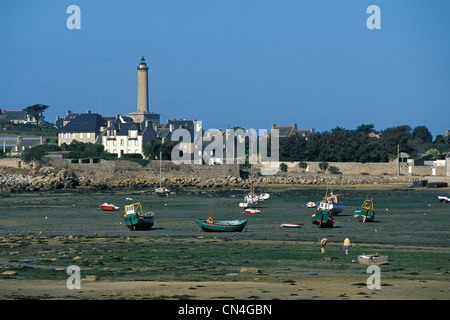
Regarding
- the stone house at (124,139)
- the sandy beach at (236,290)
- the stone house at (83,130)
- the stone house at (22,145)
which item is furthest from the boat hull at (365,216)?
the stone house at (83,130)

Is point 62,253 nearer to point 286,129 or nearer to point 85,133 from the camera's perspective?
point 85,133

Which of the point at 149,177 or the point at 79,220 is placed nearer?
the point at 79,220

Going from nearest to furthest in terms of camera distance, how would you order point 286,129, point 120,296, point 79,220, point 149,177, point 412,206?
point 120,296, point 79,220, point 412,206, point 149,177, point 286,129

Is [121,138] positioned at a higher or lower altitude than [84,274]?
higher

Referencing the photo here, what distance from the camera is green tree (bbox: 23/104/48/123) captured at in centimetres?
16888

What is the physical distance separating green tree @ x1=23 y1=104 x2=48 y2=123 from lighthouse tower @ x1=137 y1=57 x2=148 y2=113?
84.6ft

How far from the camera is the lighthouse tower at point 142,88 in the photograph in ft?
525

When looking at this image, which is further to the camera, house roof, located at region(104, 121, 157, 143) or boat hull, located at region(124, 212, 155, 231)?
house roof, located at region(104, 121, 157, 143)

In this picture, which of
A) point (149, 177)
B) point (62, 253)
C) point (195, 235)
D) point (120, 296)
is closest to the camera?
point (120, 296)

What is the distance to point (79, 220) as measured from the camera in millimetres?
41625

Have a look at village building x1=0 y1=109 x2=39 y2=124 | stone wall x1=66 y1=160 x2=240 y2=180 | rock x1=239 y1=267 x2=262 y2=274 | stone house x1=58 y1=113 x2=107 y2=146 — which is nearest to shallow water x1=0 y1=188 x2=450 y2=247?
rock x1=239 y1=267 x2=262 y2=274

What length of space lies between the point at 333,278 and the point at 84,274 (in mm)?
7556

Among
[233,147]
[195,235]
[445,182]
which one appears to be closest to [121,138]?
[233,147]

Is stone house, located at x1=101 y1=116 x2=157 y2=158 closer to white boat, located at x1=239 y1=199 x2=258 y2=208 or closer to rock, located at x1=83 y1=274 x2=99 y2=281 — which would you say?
white boat, located at x1=239 y1=199 x2=258 y2=208
